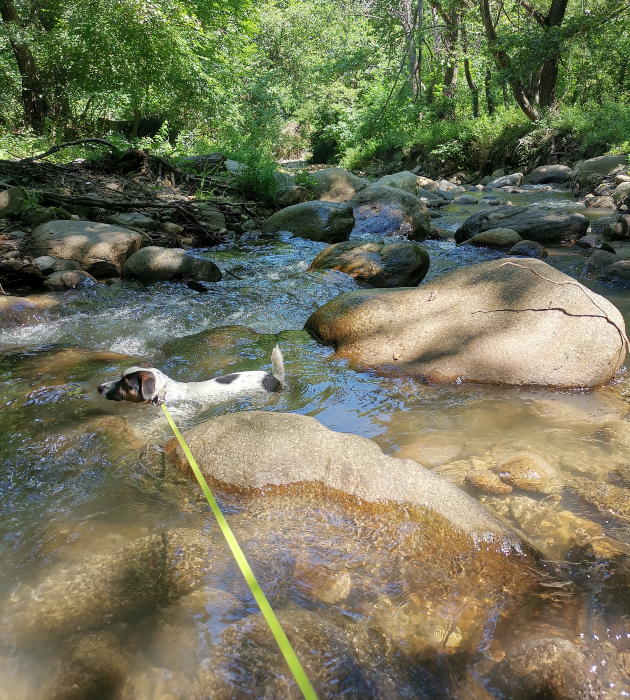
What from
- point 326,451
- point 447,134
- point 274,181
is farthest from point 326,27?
point 326,451

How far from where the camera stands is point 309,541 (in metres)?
2.29

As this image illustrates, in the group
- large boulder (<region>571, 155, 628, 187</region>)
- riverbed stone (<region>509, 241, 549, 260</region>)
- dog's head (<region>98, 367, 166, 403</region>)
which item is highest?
large boulder (<region>571, 155, 628, 187</region>)

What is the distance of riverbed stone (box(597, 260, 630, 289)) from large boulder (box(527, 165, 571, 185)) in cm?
1198

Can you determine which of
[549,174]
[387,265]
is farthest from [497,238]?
[549,174]

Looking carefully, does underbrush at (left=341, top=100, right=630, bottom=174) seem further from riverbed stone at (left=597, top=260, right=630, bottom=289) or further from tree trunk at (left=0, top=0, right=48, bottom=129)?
tree trunk at (left=0, top=0, right=48, bottom=129)

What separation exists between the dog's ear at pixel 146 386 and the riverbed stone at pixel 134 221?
19.3 ft

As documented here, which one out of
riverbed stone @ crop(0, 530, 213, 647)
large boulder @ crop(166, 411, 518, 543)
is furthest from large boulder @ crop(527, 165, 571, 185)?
riverbed stone @ crop(0, 530, 213, 647)

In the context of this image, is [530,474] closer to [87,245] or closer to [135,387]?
[135,387]

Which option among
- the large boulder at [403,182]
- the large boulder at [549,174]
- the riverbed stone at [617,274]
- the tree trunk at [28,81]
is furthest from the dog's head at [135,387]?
the large boulder at [549,174]

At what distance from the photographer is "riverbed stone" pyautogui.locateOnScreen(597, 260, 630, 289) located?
6594 mm

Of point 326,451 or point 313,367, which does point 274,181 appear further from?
point 326,451

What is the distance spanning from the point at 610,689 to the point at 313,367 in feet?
10.6

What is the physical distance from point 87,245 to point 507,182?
1516 centimetres

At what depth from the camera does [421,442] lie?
3.27m
